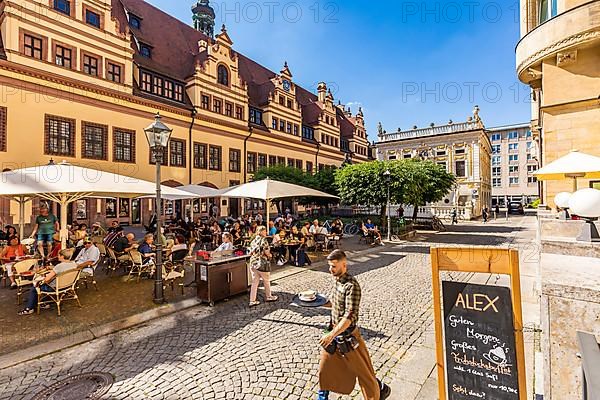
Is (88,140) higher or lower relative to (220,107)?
lower

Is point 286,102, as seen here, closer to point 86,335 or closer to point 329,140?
point 329,140

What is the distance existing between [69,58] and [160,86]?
22.2 ft

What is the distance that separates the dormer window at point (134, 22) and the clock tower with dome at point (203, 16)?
43.6 feet

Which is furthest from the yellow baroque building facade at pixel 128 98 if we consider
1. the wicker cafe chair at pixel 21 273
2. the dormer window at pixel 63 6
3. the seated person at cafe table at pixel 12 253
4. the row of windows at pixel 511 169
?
the row of windows at pixel 511 169

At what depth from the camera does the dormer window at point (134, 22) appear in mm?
25372

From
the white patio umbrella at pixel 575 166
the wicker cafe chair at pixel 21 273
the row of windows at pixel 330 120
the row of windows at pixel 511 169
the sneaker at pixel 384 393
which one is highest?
the row of windows at pixel 330 120

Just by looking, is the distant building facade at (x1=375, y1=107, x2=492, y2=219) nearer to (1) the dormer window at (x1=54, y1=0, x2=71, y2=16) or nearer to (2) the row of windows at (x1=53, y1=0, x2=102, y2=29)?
(2) the row of windows at (x1=53, y1=0, x2=102, y2=29)

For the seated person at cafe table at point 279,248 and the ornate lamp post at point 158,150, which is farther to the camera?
the seated person at cafe table at point 279,248

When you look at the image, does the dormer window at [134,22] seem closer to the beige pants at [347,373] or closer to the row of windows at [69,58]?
the row of windows at [69,58]

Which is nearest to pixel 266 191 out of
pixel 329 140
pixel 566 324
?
pixel 566 324

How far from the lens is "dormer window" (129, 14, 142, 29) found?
2537cm

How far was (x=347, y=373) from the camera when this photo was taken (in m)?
3.37

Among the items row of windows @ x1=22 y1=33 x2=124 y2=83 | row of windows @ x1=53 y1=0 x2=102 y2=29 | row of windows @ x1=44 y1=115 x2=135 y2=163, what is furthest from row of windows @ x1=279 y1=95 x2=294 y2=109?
row of windows @ x1=53 y1=0 x2=102 y2=29

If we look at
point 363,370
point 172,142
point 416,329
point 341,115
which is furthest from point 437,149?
point 363,370
